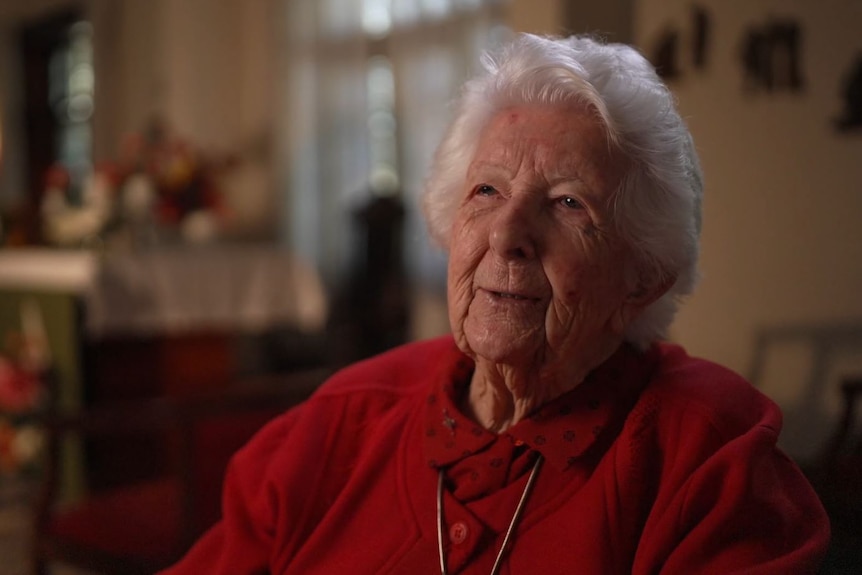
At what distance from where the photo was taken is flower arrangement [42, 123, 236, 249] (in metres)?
3.78

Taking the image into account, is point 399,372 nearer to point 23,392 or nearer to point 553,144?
point 553,144

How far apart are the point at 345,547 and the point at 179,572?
301 mm

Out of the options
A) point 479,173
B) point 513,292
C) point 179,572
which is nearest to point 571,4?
point 479,173

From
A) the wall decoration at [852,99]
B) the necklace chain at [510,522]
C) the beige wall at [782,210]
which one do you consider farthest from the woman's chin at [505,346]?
the wall decoration at [852,99]

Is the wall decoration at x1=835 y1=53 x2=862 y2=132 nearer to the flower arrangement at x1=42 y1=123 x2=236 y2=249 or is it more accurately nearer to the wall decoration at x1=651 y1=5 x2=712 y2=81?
the wall decoration at x1=651 y1=5 x2=712 y2=81

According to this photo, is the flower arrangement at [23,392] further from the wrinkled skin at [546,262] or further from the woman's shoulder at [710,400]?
the woman's shoulder at [710,400]

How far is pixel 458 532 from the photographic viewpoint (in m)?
1.08

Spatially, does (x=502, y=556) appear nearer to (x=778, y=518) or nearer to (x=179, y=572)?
(x=778, y=518)

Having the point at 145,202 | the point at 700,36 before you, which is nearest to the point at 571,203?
the point at 700,36

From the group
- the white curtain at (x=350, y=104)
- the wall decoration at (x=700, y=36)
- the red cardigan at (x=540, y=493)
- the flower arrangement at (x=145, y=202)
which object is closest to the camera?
the red cardigan at (x=540, y=493)

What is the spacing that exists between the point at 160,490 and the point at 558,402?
59.4 inches

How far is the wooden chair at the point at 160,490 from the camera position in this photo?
1.94m

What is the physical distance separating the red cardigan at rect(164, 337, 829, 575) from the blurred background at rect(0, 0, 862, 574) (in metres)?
0.19

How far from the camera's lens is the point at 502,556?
1047mm
